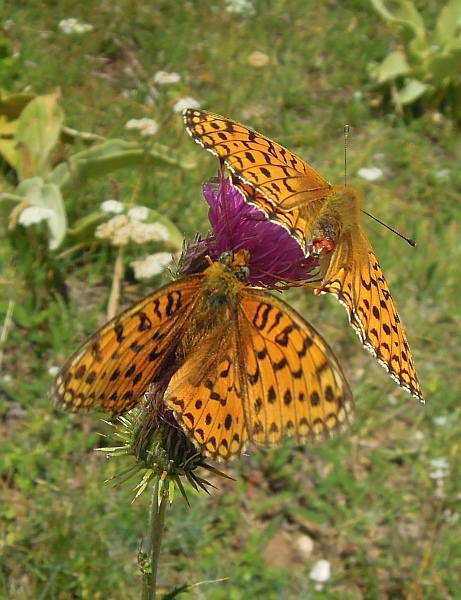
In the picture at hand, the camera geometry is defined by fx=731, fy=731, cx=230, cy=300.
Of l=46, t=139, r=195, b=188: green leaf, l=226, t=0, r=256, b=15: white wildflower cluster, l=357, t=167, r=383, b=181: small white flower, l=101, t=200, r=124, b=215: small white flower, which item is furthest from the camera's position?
l=226, t=0, r=256, b=15: white wildflower cluster

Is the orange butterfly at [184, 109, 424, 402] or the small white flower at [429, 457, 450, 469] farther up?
the orange butterfly at [184, 109, 424, 402]

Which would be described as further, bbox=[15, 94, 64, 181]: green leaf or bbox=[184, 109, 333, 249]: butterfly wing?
bbox=[15, 94, 64, 181]: green leaf

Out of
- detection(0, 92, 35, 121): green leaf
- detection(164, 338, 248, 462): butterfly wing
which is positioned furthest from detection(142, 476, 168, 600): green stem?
detection(0, 92, 35, 121): green leaf

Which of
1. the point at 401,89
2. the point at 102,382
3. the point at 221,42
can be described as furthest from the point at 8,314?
the point at 401,89

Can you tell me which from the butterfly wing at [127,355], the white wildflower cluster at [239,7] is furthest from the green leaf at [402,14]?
the butterfly wing at [127,355]

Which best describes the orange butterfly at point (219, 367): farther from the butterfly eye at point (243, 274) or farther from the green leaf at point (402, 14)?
the green leaf at point (402, 14)

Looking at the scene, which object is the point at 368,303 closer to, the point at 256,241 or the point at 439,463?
the point at 256,241

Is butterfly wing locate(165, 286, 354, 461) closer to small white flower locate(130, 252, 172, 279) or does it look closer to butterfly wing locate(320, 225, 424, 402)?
butterfly wing locate(320, 225, 424, 402)
